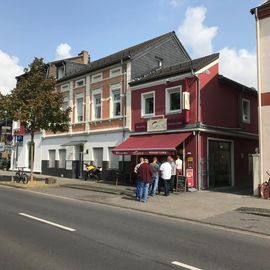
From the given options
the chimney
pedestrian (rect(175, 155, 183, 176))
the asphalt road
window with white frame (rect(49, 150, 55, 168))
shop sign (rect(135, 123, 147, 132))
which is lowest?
the asphalt road

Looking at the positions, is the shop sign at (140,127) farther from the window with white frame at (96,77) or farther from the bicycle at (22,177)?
the bicycle at (22,177)

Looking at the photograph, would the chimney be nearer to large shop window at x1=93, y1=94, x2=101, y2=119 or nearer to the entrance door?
large shop window at x1=93, y1=94, x2=101, y2=119

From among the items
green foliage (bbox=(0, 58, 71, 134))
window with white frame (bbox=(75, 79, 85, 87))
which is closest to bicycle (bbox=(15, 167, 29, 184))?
green foliage (bbox=(0, 58, 71, 134))

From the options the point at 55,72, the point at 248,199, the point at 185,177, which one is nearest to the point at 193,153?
the point at 185,177

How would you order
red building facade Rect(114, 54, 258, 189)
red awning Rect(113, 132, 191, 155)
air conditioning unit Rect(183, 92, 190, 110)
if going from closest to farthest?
1. red awning Rect(113, 132, 191, 155)
2. air conditioning unit Rect(183, 92, 190, 110)
3. red building facade Rect(114, 54, 258, 189)

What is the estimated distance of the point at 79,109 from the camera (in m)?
31.3

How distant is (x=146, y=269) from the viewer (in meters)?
6.59

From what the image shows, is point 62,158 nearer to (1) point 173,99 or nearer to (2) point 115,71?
(2) point 115,71

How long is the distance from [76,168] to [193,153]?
1134cm

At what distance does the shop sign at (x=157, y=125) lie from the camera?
932 inches

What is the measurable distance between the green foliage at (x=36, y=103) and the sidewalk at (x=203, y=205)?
A: 4.78m

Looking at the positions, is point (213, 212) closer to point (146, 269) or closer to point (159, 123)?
point (146, 269)

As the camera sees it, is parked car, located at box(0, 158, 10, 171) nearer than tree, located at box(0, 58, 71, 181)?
No

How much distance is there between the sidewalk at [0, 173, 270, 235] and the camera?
12.4 m
